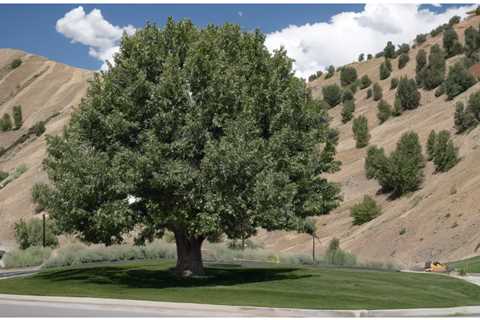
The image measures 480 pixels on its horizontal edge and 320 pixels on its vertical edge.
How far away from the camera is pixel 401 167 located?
188 ft

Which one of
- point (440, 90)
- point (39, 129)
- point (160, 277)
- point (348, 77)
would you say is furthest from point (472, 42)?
point (160, 277)

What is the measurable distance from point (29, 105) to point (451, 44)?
64211mm

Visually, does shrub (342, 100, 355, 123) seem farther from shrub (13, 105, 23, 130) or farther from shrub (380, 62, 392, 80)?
shrub (13, 105, 23, 130)

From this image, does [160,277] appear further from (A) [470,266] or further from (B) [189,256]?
(A) [470,266]

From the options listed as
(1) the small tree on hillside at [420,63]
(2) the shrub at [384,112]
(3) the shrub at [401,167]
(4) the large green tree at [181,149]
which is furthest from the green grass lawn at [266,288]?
(1) the small tree on hillside at [420,63]

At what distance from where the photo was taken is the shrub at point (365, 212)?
5653 centimetres

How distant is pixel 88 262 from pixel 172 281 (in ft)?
46.0

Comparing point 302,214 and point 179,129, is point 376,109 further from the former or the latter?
point 179,129

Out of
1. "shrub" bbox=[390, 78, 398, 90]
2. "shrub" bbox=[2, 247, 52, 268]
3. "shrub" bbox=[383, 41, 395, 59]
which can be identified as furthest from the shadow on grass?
"shrub" bbox=[383, 41, 395, 59]

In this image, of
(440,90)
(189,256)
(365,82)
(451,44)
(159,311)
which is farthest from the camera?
(365,82)

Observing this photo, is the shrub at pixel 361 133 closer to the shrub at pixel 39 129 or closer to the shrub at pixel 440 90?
the shrub at pixel 440 90

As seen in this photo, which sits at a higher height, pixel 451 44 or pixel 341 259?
pixel 451 44

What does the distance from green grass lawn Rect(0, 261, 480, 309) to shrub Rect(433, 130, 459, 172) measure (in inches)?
1195

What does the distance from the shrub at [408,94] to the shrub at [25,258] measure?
47.6 meters
